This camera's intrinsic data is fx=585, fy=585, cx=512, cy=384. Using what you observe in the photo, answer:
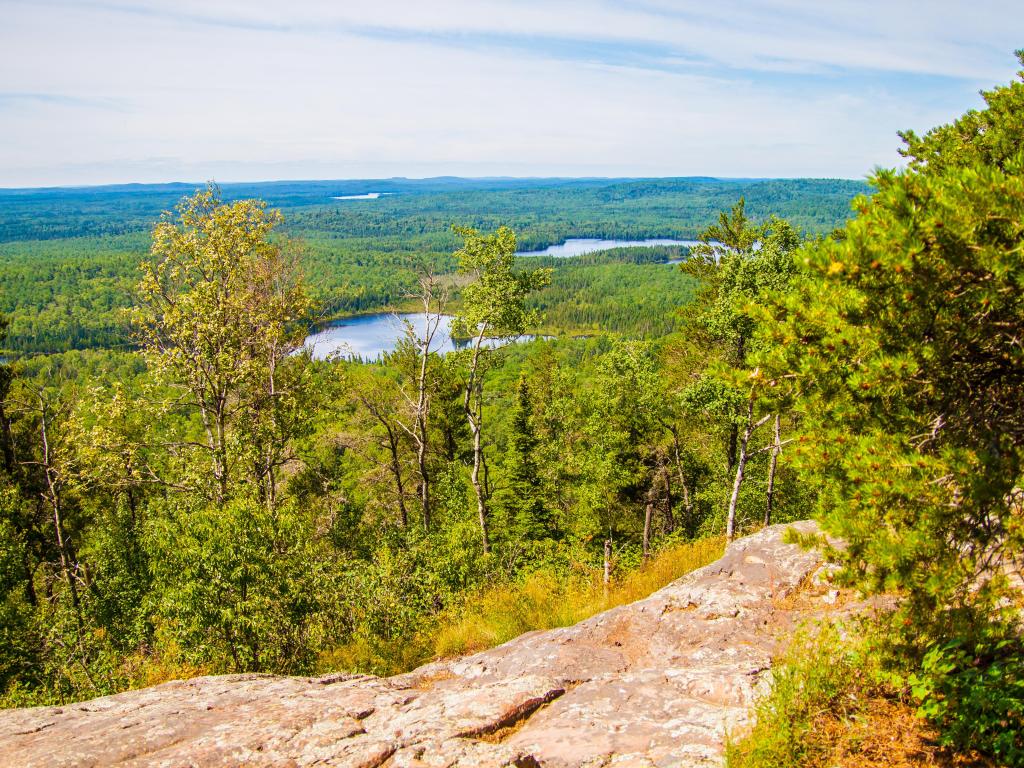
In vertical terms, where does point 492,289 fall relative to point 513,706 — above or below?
above

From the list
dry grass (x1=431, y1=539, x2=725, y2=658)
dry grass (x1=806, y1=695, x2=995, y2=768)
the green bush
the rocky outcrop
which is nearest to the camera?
the green bush

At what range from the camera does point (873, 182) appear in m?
4.16

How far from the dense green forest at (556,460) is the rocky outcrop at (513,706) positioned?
4.29 ft

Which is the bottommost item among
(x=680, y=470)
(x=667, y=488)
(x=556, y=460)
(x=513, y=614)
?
(x=556, y=460)

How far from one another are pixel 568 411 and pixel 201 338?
21.8 metres

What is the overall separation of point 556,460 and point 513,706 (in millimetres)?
25460

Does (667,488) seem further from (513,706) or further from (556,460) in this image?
(513,706)

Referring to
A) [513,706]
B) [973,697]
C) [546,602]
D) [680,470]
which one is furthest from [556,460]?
[973,697]

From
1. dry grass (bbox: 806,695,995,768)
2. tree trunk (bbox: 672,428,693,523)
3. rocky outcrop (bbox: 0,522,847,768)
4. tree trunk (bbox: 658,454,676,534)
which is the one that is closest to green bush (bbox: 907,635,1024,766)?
dry grass (bbox: 806,695,995,768)

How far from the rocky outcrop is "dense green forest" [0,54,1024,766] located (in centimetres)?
131

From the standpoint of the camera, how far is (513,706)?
652 cm

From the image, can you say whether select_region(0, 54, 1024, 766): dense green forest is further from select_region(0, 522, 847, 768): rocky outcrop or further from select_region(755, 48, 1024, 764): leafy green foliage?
select_region(0, 522, 847, 768): rocky outcrop

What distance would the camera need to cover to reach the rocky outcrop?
5566 millimetres

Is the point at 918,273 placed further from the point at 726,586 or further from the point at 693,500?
the point at 693,500
